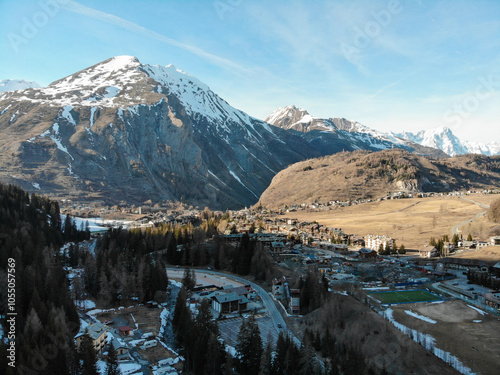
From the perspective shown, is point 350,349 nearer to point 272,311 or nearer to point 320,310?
point 320,310

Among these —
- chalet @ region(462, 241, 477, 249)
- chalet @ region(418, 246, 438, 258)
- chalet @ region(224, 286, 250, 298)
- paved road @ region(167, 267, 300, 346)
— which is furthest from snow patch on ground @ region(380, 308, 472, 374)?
chalet @ region(462, 241, 477, 249)

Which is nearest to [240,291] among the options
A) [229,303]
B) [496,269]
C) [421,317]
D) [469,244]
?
[229,303]

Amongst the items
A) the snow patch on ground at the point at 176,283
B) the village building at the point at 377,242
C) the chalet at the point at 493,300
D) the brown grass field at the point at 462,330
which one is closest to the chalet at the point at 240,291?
the snow patch on ground at the point at 176,283

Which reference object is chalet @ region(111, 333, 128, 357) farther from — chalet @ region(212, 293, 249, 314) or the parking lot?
chalet @ region(212, 293, 249, 314)

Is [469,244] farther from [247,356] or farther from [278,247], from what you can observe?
[247,356]

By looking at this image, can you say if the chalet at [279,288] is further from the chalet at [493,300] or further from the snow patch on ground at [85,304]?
the chalet at [493,300]

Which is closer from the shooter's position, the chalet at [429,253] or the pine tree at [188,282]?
the pine tree at [188,282]
